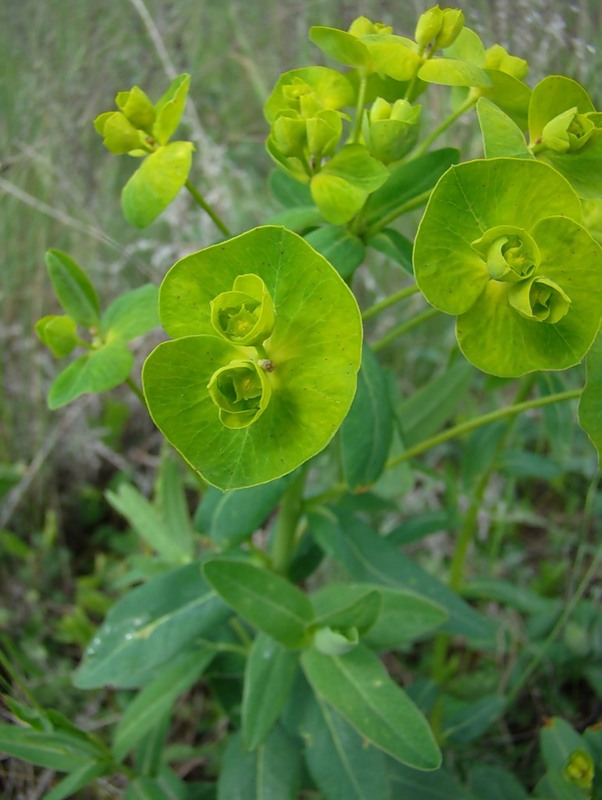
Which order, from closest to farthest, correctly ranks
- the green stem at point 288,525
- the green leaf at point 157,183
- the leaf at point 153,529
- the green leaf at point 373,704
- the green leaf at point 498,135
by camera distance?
the green leaf at point 498,135 → the green leaf at point 157,183 → the green leaf at point 373,704 → the green stem at point 288,525 → the leaf at point 153,529

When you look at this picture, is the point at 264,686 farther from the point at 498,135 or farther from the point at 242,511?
the point at 498,135

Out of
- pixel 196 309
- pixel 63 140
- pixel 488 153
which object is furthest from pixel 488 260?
pixel 63 140

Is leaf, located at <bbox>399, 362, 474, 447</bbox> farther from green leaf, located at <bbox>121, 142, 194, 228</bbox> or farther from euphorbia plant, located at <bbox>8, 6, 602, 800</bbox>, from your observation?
green leaf, located at <bbox>121, 142, 194, 228</bbox>

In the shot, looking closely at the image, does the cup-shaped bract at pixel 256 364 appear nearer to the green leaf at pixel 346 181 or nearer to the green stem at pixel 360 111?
the green leaf at pixel 346 181

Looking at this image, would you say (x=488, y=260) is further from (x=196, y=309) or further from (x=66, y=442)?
(x=66, y=442)

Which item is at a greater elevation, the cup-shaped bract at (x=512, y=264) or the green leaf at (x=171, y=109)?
the green leaf at (x=171, y=109)

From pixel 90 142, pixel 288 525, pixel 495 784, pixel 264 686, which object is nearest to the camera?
pixel 264 686

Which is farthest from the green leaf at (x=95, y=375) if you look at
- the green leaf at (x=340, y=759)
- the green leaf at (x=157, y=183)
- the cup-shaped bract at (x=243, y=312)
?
the green leaf at (x=340, y=759)

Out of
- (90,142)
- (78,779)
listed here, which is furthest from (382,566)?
(90,142)
